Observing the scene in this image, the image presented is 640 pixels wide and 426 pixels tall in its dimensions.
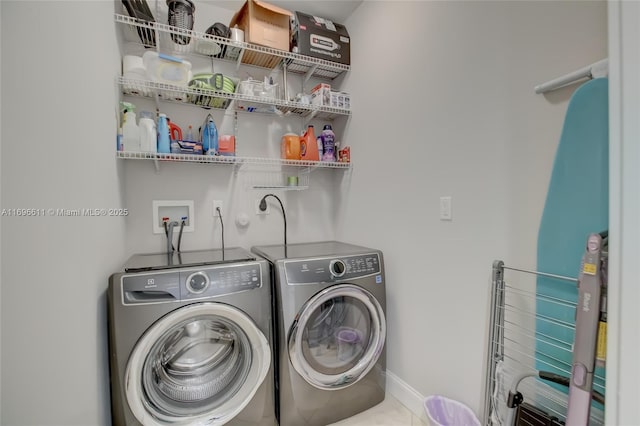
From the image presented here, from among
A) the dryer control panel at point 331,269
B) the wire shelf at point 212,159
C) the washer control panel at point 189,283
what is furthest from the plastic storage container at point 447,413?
the wire shelf at point 212,159

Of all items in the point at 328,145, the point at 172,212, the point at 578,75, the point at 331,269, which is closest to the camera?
the point at 578,75

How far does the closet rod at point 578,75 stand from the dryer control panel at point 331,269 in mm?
1110

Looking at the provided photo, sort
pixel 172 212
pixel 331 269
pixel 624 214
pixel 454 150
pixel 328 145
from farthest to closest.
Result: pixel 328 145 < pixel 172 212 < pixel 331 269 < pixel 454 150 < pixel 624 214

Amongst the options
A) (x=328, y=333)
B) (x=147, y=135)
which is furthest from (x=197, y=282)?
(x=147, y=135)

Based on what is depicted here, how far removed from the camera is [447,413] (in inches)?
57.5

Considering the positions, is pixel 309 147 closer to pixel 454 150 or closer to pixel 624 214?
pixel 454 150

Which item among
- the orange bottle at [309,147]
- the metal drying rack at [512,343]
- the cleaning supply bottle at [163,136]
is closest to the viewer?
the metal drying rack at [512,343]

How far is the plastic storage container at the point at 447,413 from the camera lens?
1338 mm

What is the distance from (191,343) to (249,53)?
6.18 feet

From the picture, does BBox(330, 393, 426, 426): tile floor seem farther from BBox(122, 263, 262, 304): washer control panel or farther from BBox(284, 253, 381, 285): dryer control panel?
BBox(122, 263, 262, 304): washer control panel

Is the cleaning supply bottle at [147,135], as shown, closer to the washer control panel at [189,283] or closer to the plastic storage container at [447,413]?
the washer control panel at [189,283]

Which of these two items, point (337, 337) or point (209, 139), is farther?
point (209, 139)

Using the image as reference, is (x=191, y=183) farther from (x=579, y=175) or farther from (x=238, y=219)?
(x=579, y=175)

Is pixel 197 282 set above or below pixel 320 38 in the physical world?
below
